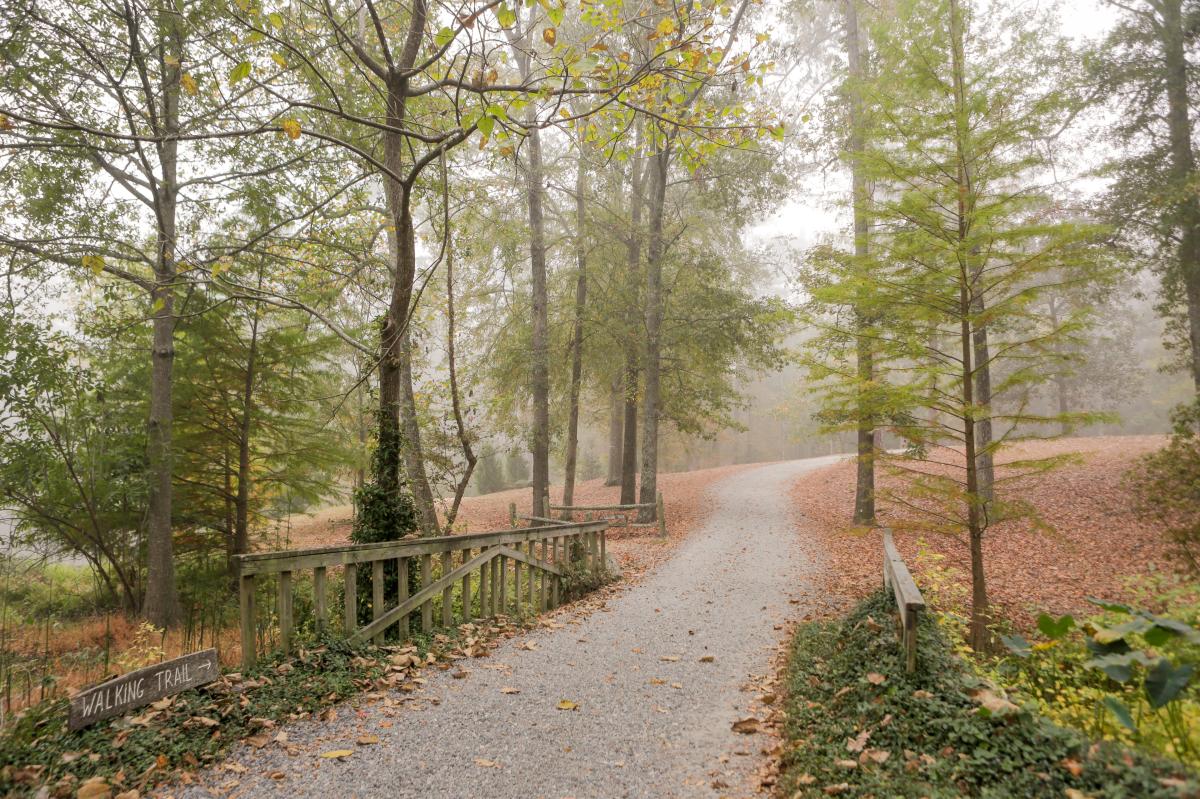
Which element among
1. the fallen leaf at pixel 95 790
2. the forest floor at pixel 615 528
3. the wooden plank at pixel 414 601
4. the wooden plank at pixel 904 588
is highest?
the wooden plank at pixel 904 588

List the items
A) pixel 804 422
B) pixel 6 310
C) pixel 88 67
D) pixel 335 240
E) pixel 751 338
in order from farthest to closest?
pixel 804 422 < pixel 751 338 < pixel 335 240 < pixel 6 310 < pixel 88 67

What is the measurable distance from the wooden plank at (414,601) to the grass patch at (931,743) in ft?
10.7

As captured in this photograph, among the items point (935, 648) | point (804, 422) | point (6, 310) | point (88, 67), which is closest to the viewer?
point (935, 648)

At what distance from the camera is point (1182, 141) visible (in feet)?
36.9

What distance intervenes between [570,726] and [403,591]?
2.26 metres

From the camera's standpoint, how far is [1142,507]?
1113 cm

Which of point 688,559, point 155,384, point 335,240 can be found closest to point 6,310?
point 155,384

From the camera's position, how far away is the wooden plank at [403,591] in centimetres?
555

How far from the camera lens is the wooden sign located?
3.35m

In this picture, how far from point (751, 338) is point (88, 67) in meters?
13.2

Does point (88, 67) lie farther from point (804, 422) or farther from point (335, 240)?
point (804, 422)

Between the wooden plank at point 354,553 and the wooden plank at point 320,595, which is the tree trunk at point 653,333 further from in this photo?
the wooden plank at point 320,595

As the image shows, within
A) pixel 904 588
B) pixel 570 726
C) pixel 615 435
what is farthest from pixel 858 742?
pixel 615 435

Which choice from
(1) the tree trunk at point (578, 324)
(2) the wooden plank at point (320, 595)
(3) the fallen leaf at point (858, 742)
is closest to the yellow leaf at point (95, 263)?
(2) the wooden plank at point (320, 595)
